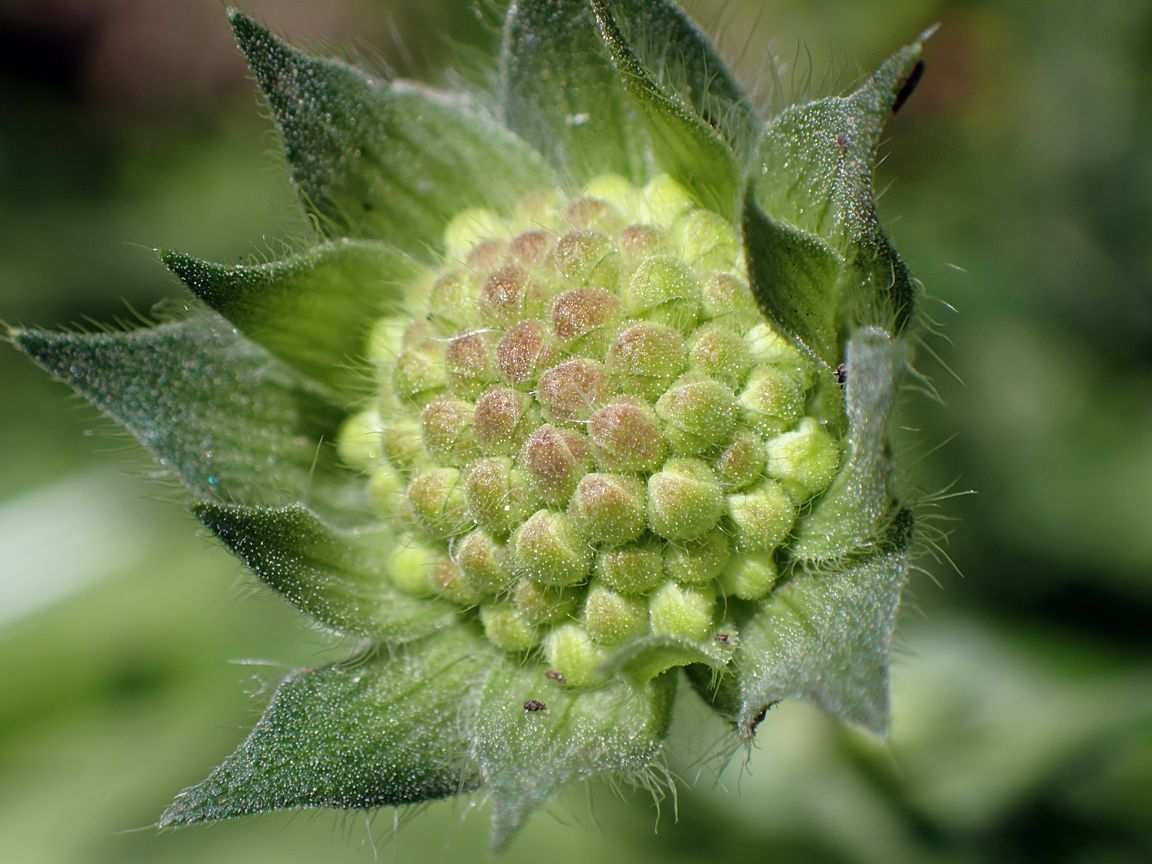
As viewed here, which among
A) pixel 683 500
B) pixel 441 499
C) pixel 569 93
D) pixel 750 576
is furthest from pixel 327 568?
pixel 569 93

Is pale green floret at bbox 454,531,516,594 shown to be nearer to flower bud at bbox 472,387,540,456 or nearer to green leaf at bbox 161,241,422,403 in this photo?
flower bud at bbox 472,387,540,456

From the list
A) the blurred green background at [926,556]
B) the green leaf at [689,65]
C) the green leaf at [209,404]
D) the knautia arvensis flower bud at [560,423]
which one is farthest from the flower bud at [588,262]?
the blurred green background at [926,556]

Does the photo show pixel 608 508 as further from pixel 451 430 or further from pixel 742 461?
pixel 451 430

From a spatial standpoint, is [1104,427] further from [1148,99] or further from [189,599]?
[189,599]

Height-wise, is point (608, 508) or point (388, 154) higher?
point (388, 154)

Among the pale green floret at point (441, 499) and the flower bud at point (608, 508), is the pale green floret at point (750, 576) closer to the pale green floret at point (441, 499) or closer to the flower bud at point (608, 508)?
the flower bud at point (608, 508)

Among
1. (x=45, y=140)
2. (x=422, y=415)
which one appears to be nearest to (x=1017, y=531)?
(x=422, y=415)
